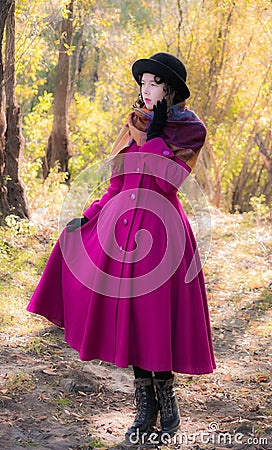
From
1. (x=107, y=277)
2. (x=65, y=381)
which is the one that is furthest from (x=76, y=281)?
(x=65, y=381)

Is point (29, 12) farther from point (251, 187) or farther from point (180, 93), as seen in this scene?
point (251, 187)

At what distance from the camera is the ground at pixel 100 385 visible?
145 inches

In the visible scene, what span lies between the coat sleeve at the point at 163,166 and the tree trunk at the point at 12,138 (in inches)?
162

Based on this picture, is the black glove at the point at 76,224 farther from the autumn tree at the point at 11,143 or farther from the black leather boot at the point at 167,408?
the autumn tree at the point at 11,143

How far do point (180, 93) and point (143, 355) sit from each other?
1.30 m

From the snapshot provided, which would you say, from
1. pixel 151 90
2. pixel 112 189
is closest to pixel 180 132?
pixel 151 90

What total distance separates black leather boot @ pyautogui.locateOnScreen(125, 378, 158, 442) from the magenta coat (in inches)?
8.6

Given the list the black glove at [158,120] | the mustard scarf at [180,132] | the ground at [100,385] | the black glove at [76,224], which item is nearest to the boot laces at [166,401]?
the ground at [100,385]

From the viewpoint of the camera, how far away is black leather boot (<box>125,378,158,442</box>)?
3.62 metres

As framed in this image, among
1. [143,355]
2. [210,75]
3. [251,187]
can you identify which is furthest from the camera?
[251,187]

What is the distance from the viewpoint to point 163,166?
138 inches

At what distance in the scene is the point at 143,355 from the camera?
11.2ft

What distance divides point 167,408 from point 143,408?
121mm

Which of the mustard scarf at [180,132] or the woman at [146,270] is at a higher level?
the mustard scarf at [180,132]
